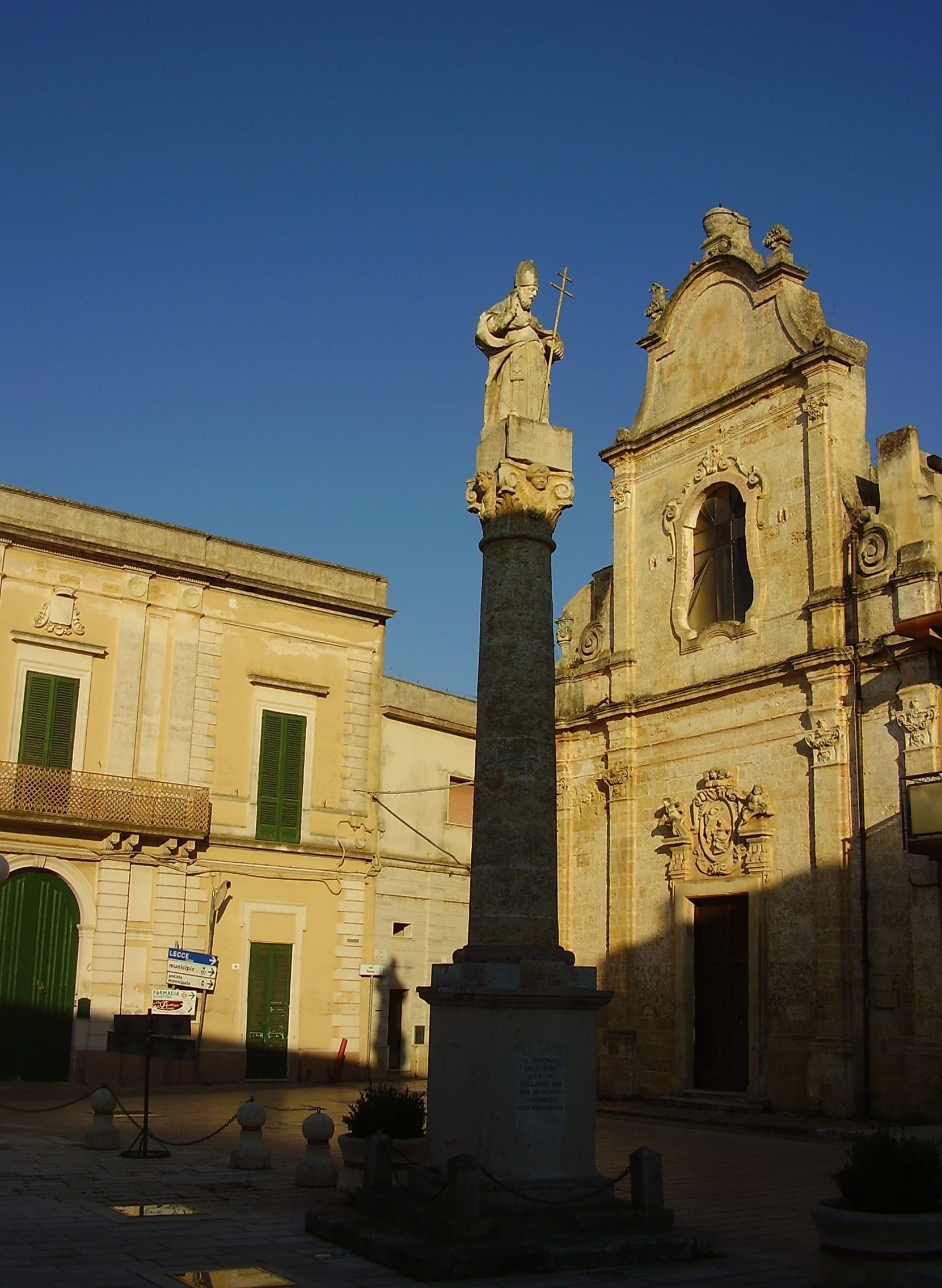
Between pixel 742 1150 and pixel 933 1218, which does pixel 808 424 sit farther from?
pixel 933 1218

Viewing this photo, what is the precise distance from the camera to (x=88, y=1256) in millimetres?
7836

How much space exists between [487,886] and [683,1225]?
9.28ft

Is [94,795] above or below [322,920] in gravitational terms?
above

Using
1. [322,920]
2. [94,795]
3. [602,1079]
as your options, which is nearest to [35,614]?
[94,795]

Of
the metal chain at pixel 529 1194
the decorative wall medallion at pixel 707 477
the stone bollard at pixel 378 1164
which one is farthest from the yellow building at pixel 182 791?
the metal chain at pixel 529 1194

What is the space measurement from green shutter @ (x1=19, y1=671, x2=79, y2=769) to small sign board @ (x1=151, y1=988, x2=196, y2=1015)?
13.4 feet

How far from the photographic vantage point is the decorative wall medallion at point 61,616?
2220cm

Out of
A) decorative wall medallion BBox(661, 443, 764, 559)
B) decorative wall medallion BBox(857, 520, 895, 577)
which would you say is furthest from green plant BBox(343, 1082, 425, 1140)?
decorative wall medallion BBox(661, 443, 764, 559)

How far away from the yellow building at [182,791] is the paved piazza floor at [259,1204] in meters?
4.34

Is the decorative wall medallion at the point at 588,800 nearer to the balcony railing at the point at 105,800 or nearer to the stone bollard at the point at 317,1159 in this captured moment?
the balcony railing at the point at 105,800

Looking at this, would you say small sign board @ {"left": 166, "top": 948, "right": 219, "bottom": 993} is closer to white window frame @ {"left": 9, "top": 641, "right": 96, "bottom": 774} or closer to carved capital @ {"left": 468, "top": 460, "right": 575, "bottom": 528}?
white window frame @ {"left": 9, "top": 641, "right": 96, "bottom": 774}

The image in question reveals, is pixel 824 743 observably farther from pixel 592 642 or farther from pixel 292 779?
pixel 292 779

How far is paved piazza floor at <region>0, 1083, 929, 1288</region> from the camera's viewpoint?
7.66m

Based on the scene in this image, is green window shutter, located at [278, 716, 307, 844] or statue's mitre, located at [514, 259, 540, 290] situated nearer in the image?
statue's mitre, located at [514, 259, 540, 290]
